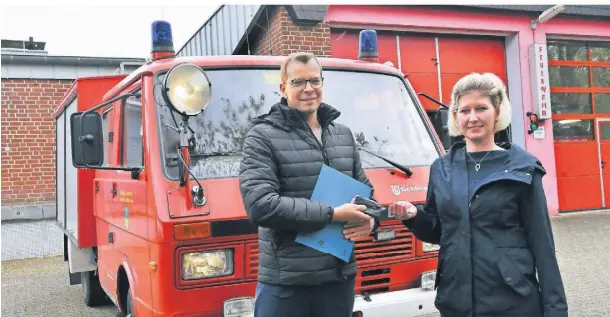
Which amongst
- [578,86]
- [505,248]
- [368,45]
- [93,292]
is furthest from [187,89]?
[578,86]

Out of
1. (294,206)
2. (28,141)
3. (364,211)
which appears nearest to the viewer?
(294,206)

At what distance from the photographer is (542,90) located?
468 inches

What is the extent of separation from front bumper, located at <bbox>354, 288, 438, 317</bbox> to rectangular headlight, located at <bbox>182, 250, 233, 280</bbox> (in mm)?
793

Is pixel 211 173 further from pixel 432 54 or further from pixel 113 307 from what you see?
pixel 432 54

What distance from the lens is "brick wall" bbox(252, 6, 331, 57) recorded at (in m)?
9.62

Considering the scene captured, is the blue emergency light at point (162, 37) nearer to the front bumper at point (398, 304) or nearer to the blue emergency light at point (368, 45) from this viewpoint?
the blue emergency light at point (368, 45)

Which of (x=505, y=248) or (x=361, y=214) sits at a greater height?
(x=361, y=214)

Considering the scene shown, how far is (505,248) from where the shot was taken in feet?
7.27

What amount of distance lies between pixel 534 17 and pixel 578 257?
613cm

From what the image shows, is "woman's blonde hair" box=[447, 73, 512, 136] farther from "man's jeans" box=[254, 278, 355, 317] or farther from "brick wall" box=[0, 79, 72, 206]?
"brick wall" box=[0, 79, 72, 206]

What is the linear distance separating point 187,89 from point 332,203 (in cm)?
133

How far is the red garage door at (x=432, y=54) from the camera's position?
10734 mm

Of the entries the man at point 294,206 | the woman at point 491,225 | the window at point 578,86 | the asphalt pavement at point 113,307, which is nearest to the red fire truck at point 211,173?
the man at point 294,206

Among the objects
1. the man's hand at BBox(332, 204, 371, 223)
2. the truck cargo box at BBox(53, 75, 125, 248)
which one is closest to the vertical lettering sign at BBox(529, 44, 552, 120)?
the truck cargo box at BBox(53, 75, 125, 248)
